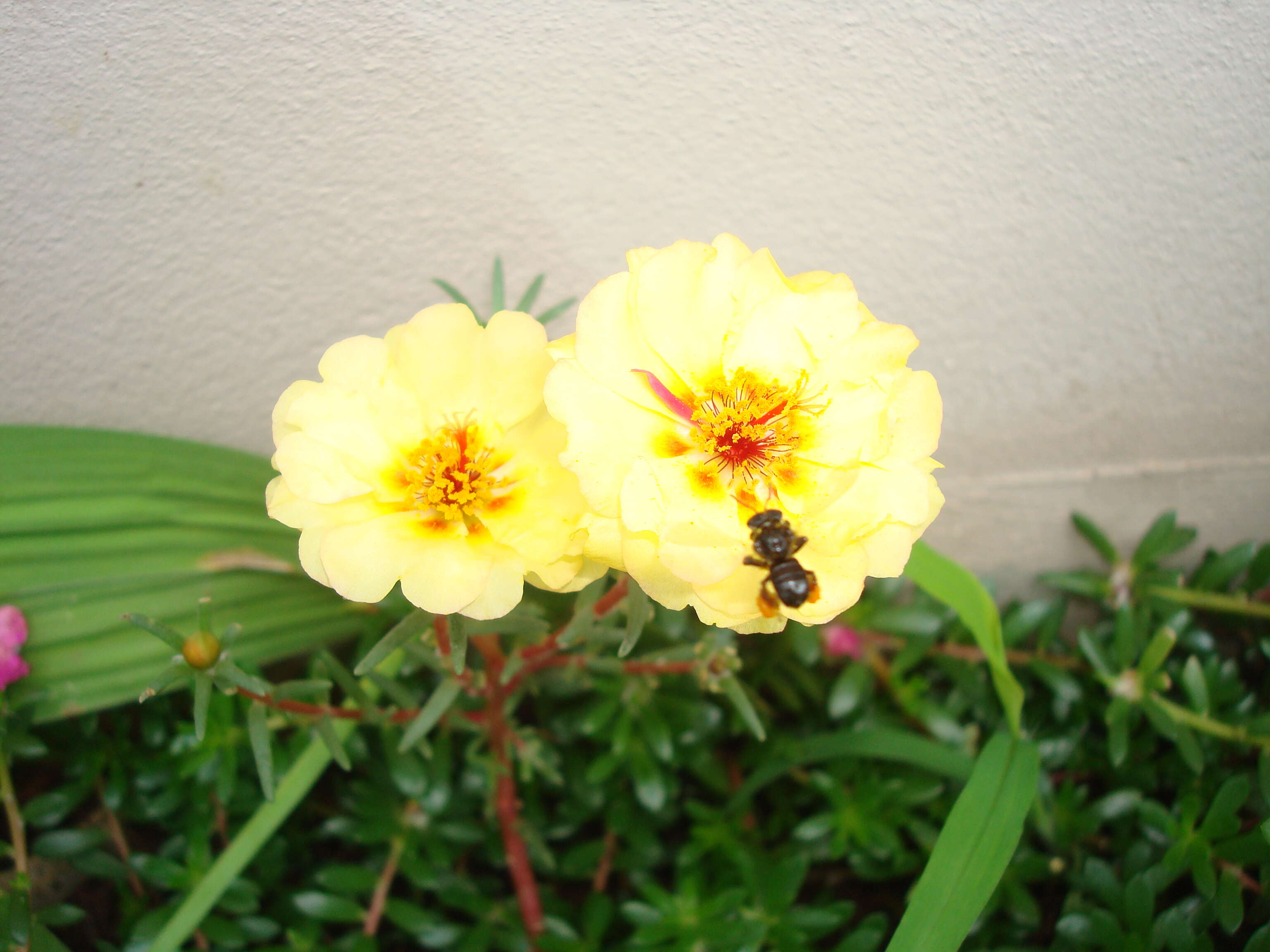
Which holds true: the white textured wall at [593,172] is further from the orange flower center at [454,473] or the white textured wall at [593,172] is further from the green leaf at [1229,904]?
Answer: the green leaf at [1229,904]

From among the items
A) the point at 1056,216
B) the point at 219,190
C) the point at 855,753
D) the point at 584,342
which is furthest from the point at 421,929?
the point at 1056,216

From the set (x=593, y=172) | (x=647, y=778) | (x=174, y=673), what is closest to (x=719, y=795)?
(x=647, y=778)

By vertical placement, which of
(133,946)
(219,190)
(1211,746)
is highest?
(219,190)

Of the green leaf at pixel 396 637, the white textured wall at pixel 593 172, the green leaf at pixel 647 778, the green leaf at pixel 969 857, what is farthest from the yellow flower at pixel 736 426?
the green leaf at pixel 647 778

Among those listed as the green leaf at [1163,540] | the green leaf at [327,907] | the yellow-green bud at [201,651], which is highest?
the green leaf at [1163,540]

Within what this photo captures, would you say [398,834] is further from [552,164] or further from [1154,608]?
[1154,608]

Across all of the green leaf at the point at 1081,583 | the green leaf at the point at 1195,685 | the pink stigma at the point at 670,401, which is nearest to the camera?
the pink stigma at the point at 670,401
